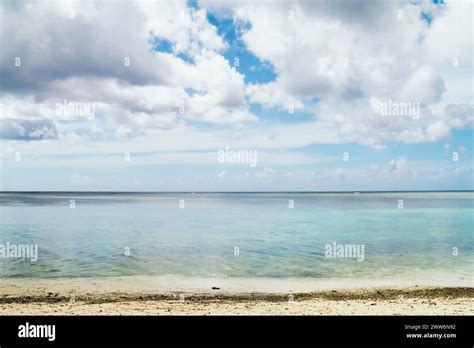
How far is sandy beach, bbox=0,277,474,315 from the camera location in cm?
1405

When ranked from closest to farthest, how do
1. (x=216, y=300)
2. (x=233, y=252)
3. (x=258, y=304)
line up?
(x=258, y=304), (x=216, y=300), (x=233, y=252)

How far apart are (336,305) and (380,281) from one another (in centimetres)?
610

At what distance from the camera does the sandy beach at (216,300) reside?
14047 millimetres

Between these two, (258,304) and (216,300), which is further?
(216,300)

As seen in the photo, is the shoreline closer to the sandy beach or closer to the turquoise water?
the sandy beach

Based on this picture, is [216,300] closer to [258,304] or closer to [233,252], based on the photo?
[258,304]

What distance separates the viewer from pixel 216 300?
16094mm

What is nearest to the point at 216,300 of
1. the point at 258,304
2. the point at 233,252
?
the point at 258,304

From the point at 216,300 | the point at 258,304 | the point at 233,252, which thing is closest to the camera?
the point at 258,304

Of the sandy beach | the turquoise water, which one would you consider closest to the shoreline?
the sandy beach

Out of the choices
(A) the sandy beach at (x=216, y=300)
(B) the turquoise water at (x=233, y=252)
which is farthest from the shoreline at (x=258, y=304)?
(B) the turquoise water at (x=233, y=252)

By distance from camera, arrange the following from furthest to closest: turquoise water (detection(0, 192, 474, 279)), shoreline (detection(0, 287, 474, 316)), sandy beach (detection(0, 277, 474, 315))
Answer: turquoise water (detection(0, 192, 474, 279)) → sandy beach (detection(0, 277, 474, 315)) → shoreline (detection(0, 287, 474, 316))

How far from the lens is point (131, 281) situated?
19609 mm
